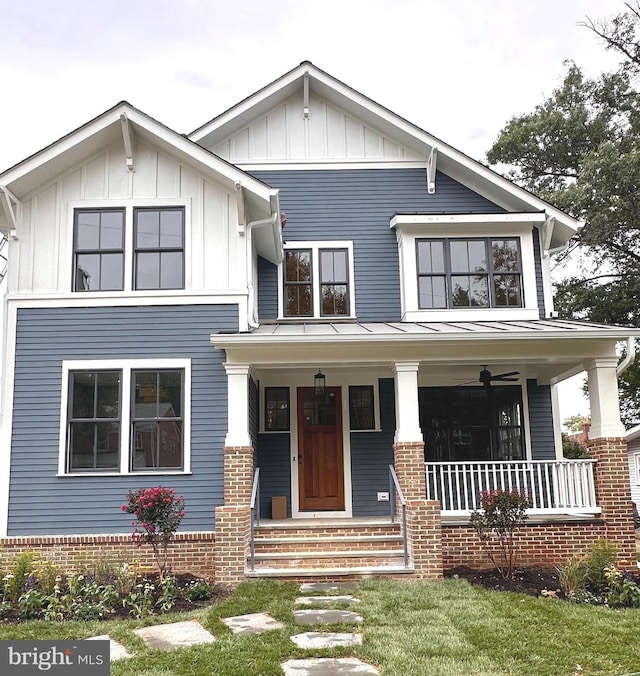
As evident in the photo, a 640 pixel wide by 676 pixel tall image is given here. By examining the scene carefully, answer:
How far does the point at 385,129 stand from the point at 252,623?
30.6 ft

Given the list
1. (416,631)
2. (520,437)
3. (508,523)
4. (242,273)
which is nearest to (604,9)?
(520,437)

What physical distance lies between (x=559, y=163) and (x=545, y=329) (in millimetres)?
15259

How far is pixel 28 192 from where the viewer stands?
10.7 metres

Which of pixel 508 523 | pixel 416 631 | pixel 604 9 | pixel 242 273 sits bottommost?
pixel 416 631

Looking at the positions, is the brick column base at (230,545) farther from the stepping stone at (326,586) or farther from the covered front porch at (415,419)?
the stepping stone at (326,586)

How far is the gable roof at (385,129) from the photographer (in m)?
12.6

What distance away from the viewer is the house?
987 cm

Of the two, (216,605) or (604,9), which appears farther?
(604,9)

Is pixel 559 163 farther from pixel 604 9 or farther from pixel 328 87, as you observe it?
pixel 328 87

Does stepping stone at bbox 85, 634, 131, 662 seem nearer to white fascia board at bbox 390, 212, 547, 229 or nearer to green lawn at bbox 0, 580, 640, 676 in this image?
green lawn at bbox 0, 580, 640, 676

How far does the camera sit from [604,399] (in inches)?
402

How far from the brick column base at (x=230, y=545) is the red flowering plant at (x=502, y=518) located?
312cm

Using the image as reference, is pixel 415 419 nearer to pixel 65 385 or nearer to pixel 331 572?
pixel 331 572

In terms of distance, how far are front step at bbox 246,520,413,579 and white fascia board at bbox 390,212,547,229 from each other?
523 centimetres
